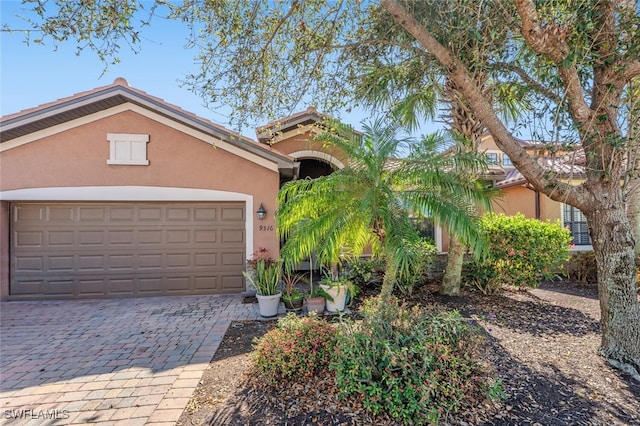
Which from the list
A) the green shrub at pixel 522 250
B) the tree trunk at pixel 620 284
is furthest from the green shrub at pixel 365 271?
the tree trunk at pixel 620 284

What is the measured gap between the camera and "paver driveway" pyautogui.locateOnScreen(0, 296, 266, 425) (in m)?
3.64

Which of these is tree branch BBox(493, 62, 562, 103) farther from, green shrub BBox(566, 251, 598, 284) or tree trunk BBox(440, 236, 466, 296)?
green shrub BBox(566, 251, 598, 284)

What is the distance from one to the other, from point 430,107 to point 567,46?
405 centimetres

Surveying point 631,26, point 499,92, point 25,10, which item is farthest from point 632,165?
point 25,10

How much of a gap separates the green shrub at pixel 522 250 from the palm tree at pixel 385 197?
129 inches

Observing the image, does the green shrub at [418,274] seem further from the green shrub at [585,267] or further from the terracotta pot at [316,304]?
the green shrub at [585,267]

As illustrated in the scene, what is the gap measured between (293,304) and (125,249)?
17.2 ft

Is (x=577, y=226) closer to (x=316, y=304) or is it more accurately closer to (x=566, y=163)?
(x=566, y=163)

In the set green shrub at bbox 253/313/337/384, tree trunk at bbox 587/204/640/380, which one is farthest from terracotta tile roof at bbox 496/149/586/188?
green shrub at bbox 253/313/337/384

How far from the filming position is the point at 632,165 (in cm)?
428

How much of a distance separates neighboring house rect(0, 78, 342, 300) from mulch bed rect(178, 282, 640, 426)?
374 cm

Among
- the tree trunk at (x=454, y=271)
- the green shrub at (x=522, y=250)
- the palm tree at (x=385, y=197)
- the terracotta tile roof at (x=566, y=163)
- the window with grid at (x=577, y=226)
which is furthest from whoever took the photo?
the window with grid at (x=577, y=226)

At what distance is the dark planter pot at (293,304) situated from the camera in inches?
281

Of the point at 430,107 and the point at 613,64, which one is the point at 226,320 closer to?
the point at 430,107
